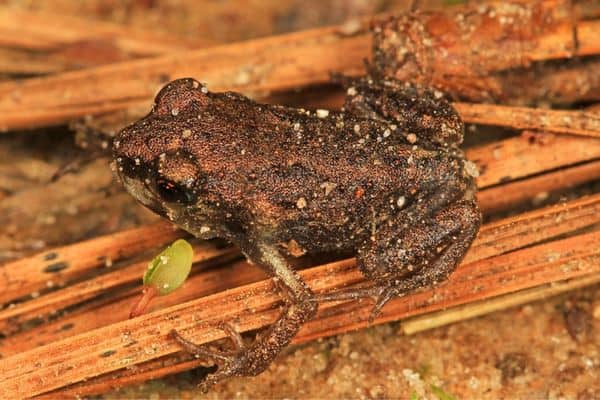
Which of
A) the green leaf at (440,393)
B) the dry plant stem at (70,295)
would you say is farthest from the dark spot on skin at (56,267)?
the green leaf at (440,393)

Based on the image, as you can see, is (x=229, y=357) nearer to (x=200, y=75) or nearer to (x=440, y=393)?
(x=440, y=393)

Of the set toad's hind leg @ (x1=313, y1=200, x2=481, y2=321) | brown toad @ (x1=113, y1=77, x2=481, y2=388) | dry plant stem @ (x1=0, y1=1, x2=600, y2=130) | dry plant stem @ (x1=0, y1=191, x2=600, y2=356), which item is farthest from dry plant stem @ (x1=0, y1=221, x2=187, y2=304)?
toad's hind leg @ (x1=313, y1=200, x2=481, y2=321)

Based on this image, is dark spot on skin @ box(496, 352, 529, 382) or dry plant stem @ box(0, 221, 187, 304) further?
dry plant stem @ box(0, 221, 187, 304)

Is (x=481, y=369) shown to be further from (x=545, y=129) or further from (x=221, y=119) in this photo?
(x=221, y=119)

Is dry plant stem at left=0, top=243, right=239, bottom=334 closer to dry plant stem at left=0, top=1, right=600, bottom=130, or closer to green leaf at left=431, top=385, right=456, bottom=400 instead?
dry plant stem at left=0, top=1, right=600, bottom=130

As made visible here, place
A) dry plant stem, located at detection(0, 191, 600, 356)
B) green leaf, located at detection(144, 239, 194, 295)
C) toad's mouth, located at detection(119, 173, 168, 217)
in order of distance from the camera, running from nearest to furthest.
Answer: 1. green leaf, located at detection(144, 239, 194, 295)
2. toad's mouth, located at detection(119, 173, 168, 217)
3. dry plant stem, located at detection(0, 191, 600, 356)
